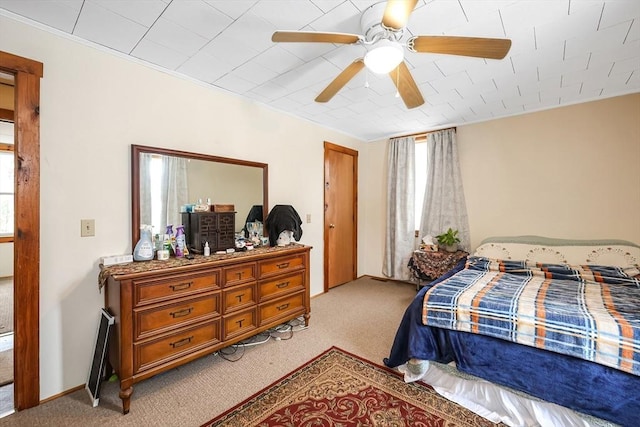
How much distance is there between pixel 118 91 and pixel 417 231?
3.96 m

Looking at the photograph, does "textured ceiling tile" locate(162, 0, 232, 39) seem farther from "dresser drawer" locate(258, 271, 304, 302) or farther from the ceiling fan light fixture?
"dresser drawer" locate(258, 271, 304, 302)

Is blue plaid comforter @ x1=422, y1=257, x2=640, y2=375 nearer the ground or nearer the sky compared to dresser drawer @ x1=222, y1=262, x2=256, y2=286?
nearer the ground

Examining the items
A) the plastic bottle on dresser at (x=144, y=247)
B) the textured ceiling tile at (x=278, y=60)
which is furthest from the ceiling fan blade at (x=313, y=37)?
the plastic bottle on dresser at (x=144, y=247)

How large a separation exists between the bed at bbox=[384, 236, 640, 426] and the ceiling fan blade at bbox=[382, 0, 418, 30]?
175 centimetres

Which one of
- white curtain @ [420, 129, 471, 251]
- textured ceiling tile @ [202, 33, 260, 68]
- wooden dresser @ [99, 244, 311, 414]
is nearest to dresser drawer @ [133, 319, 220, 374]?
wooden dresser @ [99, 244, 311, 414]

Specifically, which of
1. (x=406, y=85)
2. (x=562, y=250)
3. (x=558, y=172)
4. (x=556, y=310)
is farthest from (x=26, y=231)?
(x=558, y=172)

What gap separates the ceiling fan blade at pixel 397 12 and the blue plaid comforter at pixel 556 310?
5.73 feet

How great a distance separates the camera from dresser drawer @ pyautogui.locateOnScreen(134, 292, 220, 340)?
5.87 ft

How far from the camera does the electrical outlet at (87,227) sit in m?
1.94

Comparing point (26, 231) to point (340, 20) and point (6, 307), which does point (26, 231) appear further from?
point (6, 307)

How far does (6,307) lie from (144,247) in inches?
110

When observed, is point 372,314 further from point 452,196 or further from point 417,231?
point 452,196

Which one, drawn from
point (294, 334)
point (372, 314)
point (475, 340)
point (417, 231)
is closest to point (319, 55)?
point (475, 340)

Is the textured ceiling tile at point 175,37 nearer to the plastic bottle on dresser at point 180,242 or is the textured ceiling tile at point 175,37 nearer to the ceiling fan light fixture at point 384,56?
the ceiling fan light fixture at point 384,56
